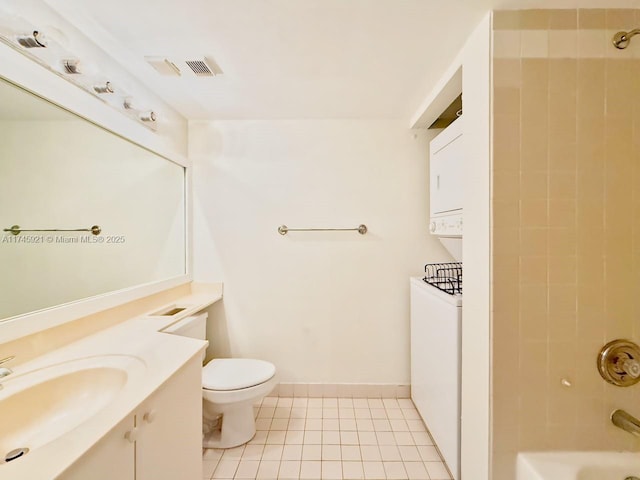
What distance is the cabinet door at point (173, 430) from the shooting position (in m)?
0.90

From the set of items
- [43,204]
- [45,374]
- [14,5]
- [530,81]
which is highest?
[14,5]

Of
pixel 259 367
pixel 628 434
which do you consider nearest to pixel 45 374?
pixel 259 367

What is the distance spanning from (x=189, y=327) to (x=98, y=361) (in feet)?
2.34

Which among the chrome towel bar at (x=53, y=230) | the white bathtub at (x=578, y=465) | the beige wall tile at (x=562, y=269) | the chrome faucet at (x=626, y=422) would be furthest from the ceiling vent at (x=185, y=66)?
the chrome faucet at (x=626, y=422)

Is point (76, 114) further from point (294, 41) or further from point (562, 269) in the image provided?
point (562, 269)

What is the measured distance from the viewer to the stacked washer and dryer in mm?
1510

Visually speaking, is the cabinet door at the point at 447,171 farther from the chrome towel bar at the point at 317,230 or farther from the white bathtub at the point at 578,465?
the white bathtub at the point at 578,465

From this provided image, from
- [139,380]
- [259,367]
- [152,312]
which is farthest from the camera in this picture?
[259,367]

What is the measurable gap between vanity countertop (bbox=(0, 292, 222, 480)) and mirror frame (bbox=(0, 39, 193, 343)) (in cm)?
13

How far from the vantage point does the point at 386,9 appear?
1222mm

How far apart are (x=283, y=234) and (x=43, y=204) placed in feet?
4.60

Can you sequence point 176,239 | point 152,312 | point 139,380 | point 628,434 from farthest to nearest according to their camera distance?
point 176,239, point 152,312, point 628,434, point 139,380

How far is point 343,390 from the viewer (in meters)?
2.34

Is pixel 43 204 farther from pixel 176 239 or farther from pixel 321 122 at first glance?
pixel 321 122
